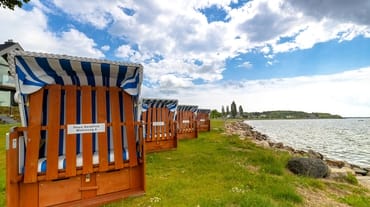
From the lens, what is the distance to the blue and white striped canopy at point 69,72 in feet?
9.14

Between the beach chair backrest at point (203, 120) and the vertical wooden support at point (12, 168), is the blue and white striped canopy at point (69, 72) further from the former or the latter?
the beach chair backrest at point (203, 120)

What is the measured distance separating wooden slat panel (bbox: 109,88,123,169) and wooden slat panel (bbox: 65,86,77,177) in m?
0.52

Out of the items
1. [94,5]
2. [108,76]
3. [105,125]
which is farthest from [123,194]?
[94,5]

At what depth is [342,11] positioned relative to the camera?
10102 mm

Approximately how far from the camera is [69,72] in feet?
10.5

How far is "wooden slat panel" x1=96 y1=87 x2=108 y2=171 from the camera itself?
3291 mm

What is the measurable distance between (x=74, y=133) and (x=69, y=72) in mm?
865

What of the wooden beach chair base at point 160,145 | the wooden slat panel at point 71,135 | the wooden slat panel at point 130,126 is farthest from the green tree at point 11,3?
the wooden slat panel at point 130,126

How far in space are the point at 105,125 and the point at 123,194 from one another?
44.2 inches

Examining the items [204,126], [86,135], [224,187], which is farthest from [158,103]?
[204,126]

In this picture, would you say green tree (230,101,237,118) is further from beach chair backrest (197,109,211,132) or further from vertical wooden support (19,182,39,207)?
vertical wooden support (19,182,39,207)

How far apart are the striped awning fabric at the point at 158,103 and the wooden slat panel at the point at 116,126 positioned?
4306mm

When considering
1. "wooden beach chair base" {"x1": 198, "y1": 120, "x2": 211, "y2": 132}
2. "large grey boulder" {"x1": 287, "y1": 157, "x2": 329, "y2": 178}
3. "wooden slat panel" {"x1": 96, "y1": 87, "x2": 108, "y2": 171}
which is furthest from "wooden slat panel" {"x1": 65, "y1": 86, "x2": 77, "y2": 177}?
"wooden beach chair base" {"x1": 198, "y1": 120, "x2": 211, "y2": 132}

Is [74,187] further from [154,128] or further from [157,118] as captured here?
[157,118]
